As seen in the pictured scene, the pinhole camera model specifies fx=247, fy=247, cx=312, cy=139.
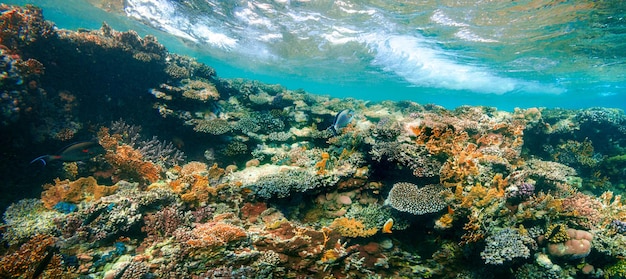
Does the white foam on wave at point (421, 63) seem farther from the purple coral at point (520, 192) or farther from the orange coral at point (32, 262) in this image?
the orange coral at point (32, 262)

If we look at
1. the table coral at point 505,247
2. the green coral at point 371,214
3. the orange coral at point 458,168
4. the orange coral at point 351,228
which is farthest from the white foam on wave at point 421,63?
the orange coral at point 351,228

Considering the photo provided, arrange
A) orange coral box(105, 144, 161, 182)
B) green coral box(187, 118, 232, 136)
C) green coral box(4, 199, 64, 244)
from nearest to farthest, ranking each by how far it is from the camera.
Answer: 1. green coral box(4, 199, 64, 244)
2. orange coral box(105, 144, 161, 182)
3. green coral box(187, 118, 232, 136)

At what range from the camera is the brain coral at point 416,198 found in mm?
4992

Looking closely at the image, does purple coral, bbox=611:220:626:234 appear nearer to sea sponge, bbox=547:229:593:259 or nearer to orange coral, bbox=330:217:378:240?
sea sponge, bbox=547:229:593:259

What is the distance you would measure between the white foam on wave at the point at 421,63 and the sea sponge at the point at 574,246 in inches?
772

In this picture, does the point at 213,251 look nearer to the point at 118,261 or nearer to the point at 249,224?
the point at 249,224

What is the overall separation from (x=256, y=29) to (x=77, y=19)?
28.1 m

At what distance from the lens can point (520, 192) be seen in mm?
5195

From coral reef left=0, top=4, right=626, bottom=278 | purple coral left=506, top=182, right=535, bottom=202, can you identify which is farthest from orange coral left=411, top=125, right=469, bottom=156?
purple coral left=506, top=182, right=535, bottom=202

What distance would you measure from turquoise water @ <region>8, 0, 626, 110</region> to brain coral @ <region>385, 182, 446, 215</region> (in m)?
Result: 13.4

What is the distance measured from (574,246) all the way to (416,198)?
259 cm

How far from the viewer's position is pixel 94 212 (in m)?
5.11

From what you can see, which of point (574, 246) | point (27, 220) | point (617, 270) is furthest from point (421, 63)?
point (27, 220)

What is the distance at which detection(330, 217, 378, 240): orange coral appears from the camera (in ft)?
16.6
